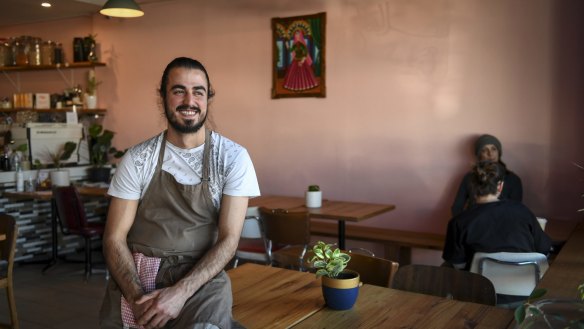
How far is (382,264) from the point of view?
2.43 m

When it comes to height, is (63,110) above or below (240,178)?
above

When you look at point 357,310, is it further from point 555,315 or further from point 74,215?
point 74,215

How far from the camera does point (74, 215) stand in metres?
5.36

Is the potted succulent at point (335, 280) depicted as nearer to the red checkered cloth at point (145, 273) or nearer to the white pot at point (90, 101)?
the red checkered cloth at point (145, 273)

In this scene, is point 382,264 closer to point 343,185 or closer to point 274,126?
point 343,185

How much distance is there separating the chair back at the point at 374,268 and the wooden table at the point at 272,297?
0.90 ft

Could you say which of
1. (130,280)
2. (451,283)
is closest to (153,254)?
(130,280)

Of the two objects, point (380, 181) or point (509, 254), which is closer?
point (509, 254)

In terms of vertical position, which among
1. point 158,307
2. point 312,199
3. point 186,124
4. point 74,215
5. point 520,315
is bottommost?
point 74,215

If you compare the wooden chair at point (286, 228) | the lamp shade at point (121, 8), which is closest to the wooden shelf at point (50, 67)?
the lamp shade at point (121, 8)

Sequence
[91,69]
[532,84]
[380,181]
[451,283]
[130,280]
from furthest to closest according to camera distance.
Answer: [91,69] → [380,181] → [532,84] → [451,283] → [130,280]

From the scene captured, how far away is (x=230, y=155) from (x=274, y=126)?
3894mm

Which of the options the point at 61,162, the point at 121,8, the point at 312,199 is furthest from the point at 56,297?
the point at 121,8

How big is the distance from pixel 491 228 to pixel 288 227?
1.47 m
